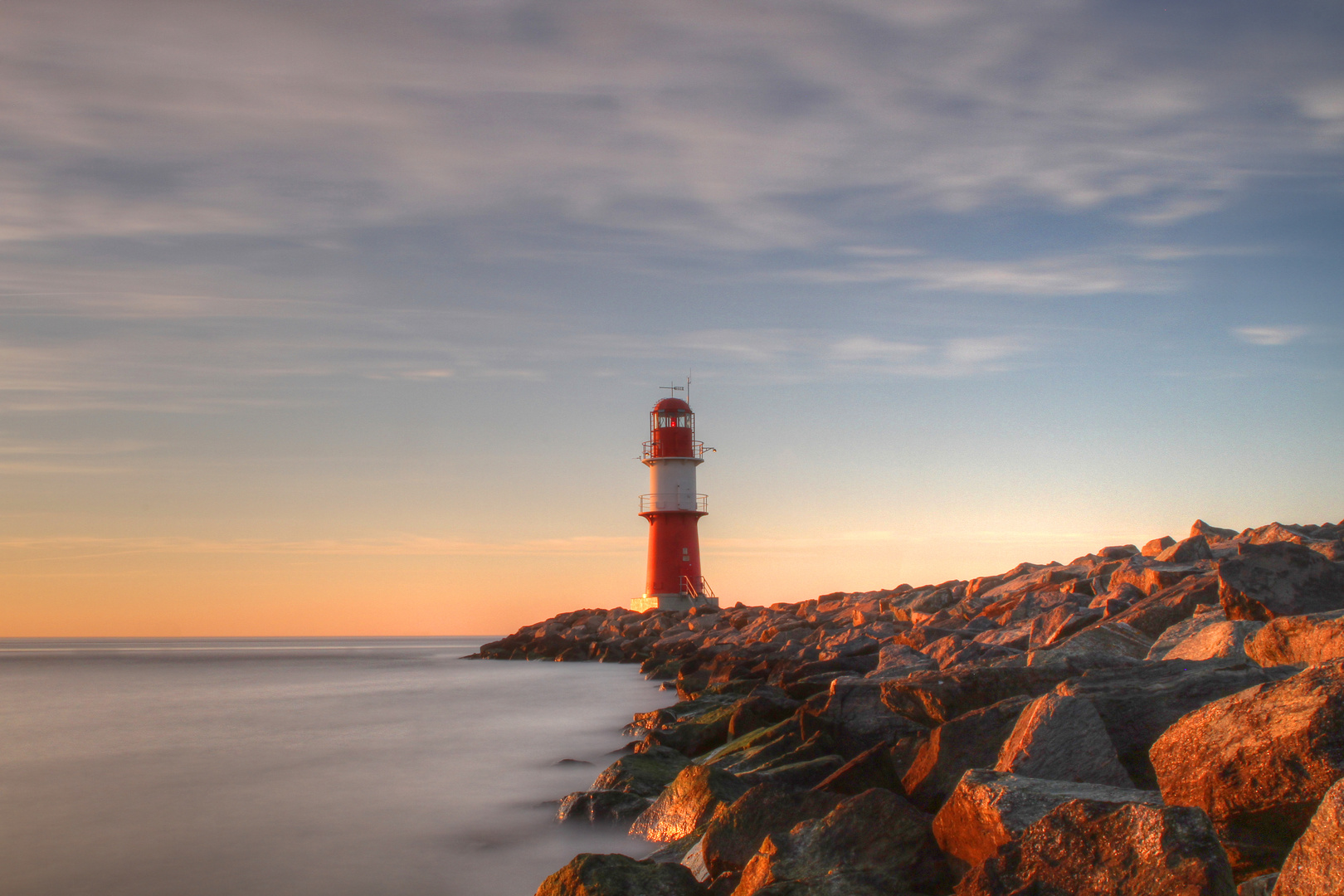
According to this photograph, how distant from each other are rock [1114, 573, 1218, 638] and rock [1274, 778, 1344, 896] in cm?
507

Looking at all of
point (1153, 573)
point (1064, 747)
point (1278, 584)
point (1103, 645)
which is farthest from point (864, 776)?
point (1153, 573)

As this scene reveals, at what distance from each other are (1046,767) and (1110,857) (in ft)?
3.48

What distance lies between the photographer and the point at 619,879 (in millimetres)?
3926

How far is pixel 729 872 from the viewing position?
14.3 ft

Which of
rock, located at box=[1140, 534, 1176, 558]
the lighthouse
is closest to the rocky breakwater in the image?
rock, located at box=[1140, 534, 1176, 558]

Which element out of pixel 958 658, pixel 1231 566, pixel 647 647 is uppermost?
pixel 1231 566

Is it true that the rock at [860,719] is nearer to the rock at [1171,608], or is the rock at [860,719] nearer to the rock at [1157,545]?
the rock at [1171,608]

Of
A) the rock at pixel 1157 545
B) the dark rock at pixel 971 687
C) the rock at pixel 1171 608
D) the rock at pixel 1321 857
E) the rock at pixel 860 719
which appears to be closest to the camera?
the rock at pixel 1321 857

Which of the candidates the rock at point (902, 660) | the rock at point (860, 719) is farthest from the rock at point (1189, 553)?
the rock at point (860, 719)

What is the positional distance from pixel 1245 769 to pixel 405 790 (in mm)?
7243

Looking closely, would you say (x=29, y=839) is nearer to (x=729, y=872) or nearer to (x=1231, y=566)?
(x=729, y=872)

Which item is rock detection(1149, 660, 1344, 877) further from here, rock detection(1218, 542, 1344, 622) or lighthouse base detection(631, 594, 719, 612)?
lighthouse base detection(631, 594, 719, 612)

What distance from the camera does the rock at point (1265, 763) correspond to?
3.15 m

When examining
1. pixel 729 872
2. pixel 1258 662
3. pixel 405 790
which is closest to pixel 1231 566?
pixel 1258 662
